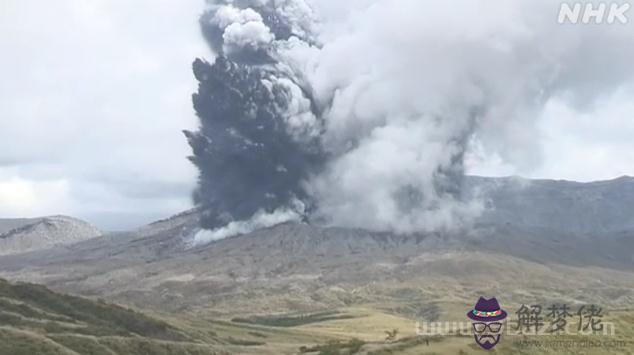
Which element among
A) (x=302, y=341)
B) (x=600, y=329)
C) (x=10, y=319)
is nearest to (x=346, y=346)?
(x=600, y=329)

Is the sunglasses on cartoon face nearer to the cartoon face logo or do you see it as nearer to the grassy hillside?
the cartoon face logo

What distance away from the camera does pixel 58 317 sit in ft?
386

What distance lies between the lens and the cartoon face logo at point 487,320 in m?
64.7

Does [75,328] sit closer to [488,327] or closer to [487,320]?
[488,327]

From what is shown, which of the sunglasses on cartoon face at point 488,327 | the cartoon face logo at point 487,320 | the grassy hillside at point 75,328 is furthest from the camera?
the grassy hillside at point 75,328

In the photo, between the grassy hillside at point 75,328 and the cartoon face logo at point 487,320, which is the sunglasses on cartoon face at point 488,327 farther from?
the grassy hillside at point 75,328

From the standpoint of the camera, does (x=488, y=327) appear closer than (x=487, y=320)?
No

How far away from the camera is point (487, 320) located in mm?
69750

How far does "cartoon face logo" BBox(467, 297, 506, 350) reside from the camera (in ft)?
212

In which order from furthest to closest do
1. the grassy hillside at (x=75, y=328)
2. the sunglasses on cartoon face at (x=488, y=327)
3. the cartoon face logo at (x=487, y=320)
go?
the grassy hillside at (x=75, y=328) < the sunglasses on cartoon face at (x=488, y=327) < the cartoon face logo at (x=487, y=320)

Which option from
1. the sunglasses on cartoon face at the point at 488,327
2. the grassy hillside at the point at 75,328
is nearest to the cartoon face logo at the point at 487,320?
the sunglasses on cartoon face at the point at 488,327

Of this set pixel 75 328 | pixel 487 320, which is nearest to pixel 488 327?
pixel 487 320

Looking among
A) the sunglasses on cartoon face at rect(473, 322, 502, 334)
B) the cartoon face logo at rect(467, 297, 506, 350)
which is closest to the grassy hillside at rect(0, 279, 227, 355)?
the sunglasses on cartoon face at rect(473, 322, 502, 334)

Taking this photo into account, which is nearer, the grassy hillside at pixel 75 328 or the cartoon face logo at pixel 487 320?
the cartoon face logo at pixel 487 320
